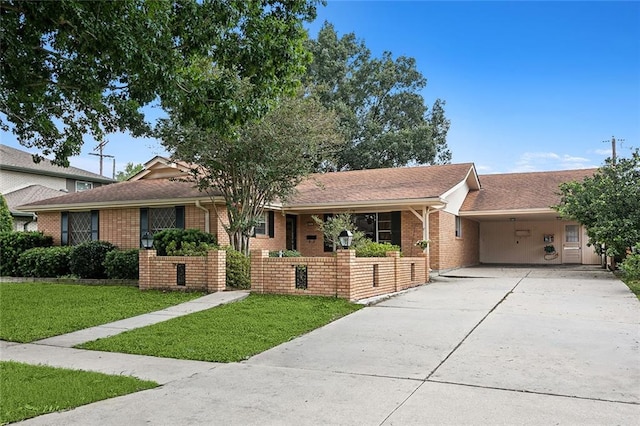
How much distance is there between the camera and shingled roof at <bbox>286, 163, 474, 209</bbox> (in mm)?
17125

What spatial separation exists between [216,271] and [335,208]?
23.4ft

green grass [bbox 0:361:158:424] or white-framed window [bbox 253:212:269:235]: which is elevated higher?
white-framed window [bbox 253:212:269:235]

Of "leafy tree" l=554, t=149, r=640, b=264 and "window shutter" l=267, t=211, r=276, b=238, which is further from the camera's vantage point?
"window shutter" l=267, t=211, r=276, b=238

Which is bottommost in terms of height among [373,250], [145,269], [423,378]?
[423,378]

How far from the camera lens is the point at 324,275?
34.8ft

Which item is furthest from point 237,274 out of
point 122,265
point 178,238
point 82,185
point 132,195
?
point 82,185

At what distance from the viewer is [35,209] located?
18391 mm

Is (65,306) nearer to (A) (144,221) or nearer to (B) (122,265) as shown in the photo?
(B) (122,265)

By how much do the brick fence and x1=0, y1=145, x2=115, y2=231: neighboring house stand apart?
17.5 meters

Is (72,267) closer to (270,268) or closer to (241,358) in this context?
(270,268)

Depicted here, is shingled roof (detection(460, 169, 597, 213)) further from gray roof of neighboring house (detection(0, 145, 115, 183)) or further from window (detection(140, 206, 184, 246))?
gray roof of neighboring house (detection(0, 145, 115, 183))

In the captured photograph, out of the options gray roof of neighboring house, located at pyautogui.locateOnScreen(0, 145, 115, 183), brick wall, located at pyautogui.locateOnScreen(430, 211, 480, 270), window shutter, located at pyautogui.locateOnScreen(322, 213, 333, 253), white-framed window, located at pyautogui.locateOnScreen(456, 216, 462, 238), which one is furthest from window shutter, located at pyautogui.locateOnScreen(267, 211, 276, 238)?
gray roof of neighboring house, located at pyautogui.locateOnScreen(0, 145, 115, 183)

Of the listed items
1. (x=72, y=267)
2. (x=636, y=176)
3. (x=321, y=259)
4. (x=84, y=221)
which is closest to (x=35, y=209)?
(x=84, y=221)

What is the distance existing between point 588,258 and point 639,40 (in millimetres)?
12720
